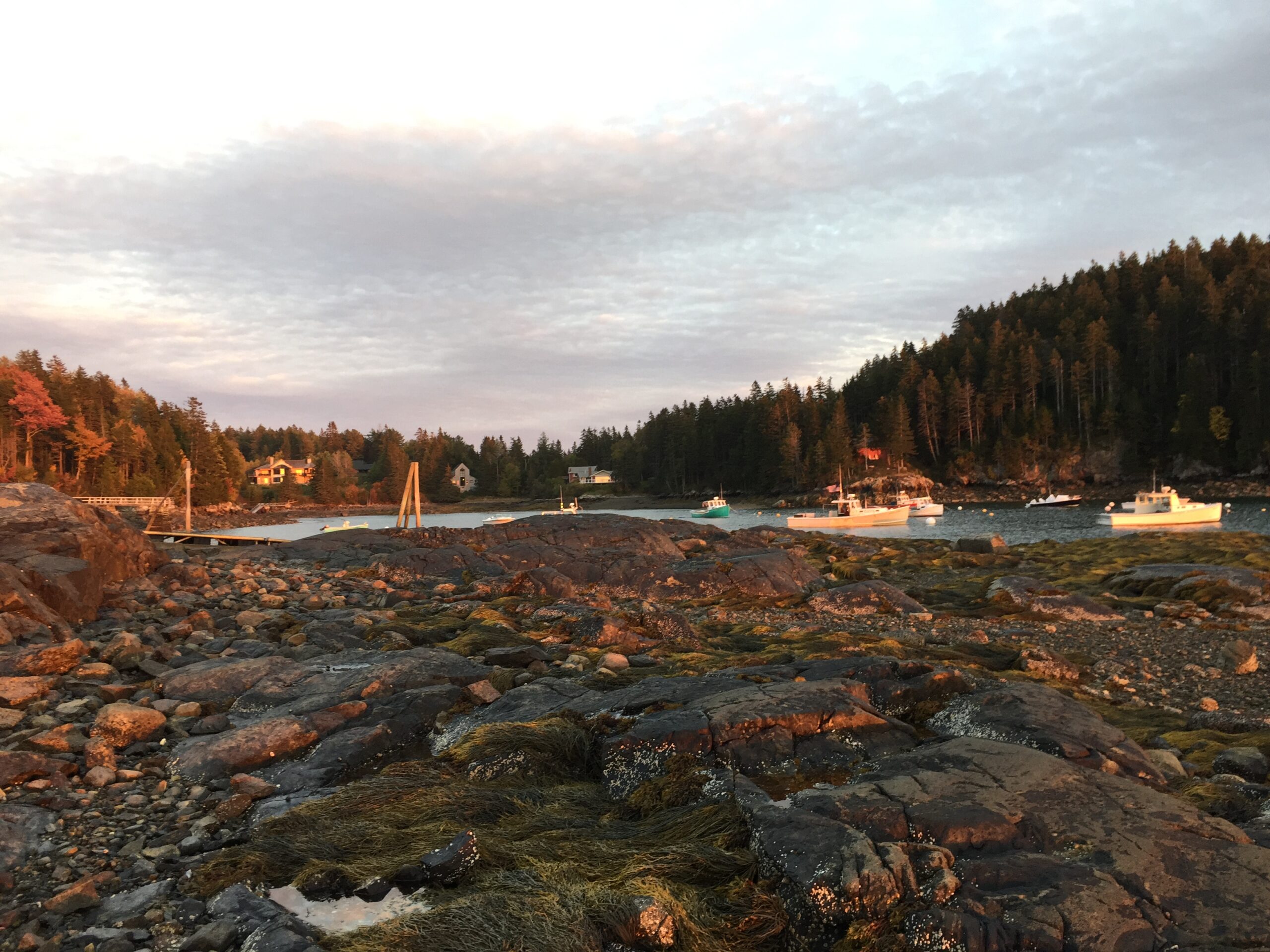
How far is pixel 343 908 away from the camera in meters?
4.66

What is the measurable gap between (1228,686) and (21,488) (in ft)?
79.8

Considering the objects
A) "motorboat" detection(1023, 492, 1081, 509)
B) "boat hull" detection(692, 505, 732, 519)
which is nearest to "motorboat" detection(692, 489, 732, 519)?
"boat hull" detection(692, 505, 732, 519)

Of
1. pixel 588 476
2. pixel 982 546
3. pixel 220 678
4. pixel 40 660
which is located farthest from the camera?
pixel 588 476

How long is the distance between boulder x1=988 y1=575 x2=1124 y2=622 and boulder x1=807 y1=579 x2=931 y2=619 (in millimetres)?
2455


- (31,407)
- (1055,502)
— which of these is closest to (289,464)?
(31,407)

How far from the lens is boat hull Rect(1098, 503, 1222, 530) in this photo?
5716cm

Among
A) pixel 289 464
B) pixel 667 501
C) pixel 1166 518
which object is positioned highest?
pixel 289 464

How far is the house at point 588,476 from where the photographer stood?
528ft

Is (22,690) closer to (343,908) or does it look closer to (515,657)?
(515,657)

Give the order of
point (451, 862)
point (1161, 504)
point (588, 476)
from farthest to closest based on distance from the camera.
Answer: point (588, 476) < point (1161, 504) < point (451, 862)

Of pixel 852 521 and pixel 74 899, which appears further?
pixel 852 521

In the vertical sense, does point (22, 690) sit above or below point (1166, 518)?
above

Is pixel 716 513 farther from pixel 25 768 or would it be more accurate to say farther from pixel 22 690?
pixel 25 768

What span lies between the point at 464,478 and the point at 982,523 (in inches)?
4936
